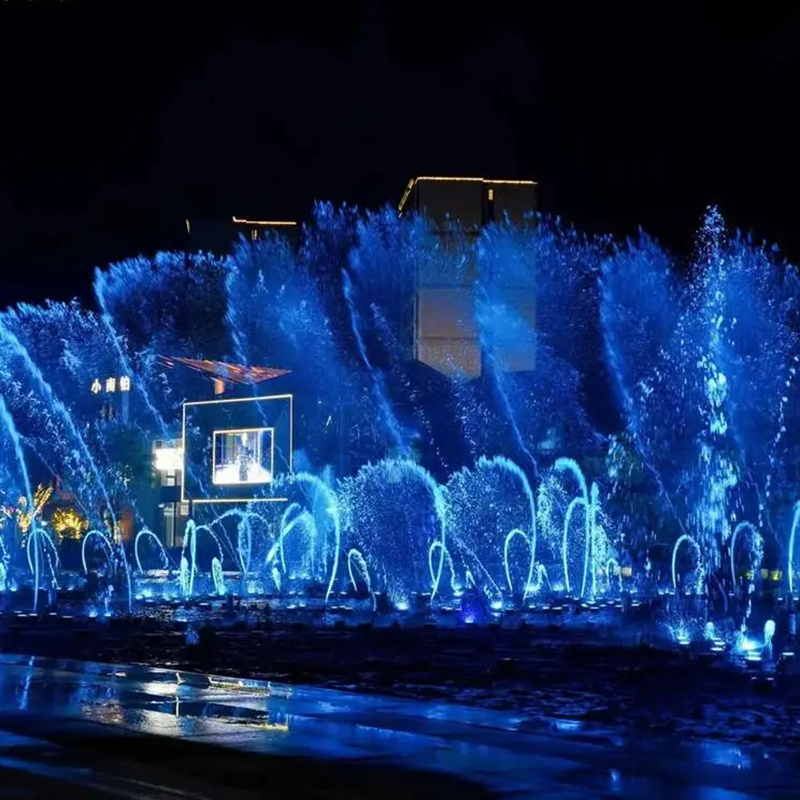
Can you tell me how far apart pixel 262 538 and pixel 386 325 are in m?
12.8

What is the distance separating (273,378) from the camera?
193 ft

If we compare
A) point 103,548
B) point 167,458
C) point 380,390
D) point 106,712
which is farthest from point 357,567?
point 106,712

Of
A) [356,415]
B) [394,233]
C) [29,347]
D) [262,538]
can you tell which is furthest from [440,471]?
[29,347]

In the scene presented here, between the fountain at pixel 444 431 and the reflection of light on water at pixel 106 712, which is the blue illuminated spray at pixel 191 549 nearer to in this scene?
the fountain at pixel 444 431

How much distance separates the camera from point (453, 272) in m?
68.7

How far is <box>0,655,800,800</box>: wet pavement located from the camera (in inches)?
378

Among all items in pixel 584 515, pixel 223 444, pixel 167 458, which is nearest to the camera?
pixel 584 515

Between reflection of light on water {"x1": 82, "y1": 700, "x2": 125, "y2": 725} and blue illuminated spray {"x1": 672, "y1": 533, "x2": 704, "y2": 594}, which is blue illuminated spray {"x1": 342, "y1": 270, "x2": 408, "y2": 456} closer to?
blue illuminated spray {"x1": 672, "y1": 533, "x2": 704, "y2": 594}

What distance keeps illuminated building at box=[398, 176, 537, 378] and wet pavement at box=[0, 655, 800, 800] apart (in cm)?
4762

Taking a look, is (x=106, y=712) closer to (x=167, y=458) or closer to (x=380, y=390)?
(x=380, y=390)

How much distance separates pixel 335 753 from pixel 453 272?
58.4m

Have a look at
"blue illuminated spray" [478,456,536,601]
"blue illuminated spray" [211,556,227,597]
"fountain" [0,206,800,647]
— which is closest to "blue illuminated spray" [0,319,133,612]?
"fountain" [0,206,800,647]

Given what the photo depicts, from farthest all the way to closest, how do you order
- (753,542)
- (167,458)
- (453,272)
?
1. (167,458)
2. (453,272)
3. (753,542)

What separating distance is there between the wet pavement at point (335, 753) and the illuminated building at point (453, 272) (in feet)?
156
